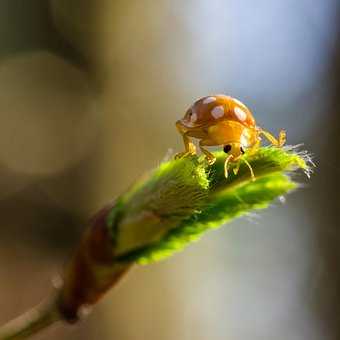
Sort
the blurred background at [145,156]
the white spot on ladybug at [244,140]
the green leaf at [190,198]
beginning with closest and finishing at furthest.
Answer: the green leaf at [190,198] → the white spot on ladybug at [244,140] → the blurred background at [145,156]

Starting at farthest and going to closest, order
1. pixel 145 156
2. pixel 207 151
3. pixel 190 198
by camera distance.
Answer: pixel 145 156
pixel 207 151
pixel 190 198

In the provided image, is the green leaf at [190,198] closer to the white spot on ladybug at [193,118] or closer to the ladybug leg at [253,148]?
the ladybug leg at [253,148]

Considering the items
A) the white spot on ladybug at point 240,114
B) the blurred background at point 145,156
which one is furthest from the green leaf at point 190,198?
the blurred background at point 145,156

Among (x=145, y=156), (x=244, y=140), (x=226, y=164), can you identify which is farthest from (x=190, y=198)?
(x=145, y=156)

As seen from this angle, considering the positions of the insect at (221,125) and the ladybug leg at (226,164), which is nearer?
the ladybug leg at (226,164)

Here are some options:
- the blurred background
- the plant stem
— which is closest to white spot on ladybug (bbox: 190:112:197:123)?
the plant stem

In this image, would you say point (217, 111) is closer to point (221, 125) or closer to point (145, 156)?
point (221, 125)
